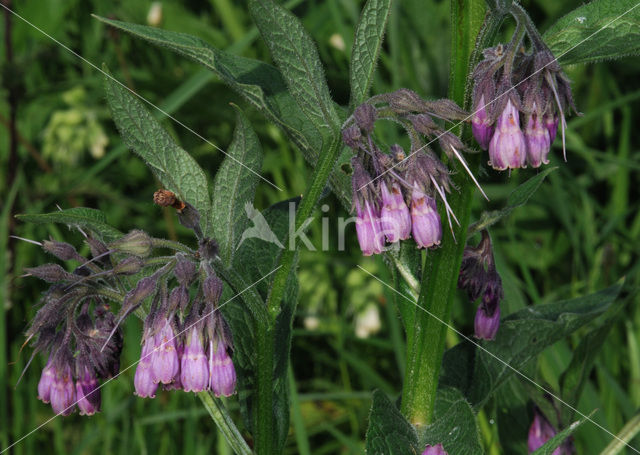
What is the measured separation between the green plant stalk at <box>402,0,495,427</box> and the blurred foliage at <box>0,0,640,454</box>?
62 centimetres

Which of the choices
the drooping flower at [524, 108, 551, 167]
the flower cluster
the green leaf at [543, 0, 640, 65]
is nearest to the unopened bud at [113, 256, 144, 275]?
the flower cluster

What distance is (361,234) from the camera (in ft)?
5.24

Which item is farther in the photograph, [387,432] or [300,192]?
[300,192]

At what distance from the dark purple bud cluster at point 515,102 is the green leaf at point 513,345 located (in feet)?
1.62

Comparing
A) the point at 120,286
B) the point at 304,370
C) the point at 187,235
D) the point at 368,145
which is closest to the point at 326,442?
the point at 304,370

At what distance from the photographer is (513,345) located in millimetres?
2000

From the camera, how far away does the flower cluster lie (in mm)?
1594

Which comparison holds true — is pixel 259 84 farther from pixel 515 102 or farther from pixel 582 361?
pixel 582 361

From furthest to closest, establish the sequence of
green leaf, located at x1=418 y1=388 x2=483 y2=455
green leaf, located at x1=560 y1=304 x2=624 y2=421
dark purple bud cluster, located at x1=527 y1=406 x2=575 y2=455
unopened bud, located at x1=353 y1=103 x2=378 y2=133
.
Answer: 1. dark purple bud cluster, located at x1=527 y1=406 x2=575 y2=455
2. green leaf, located at x1=560 y1=304 x2=624 y2=421
3. green leaf, located at x1=418 y1=388 x2=483 y2=455
4. unopened bud, located at x1=353 y1=103 x2=378 y2=133

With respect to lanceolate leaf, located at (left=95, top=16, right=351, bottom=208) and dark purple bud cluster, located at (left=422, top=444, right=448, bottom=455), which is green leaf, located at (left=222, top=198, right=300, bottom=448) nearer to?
lanceolate leaf, located at (left=95, top=16, right=351, bottom=208)

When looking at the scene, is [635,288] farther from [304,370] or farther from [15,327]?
[15,327]

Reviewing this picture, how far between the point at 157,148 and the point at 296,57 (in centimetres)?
37

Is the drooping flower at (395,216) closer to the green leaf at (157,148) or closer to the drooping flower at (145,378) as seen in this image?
the green leaf at (157,148)

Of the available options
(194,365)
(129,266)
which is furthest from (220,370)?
(129,266)
